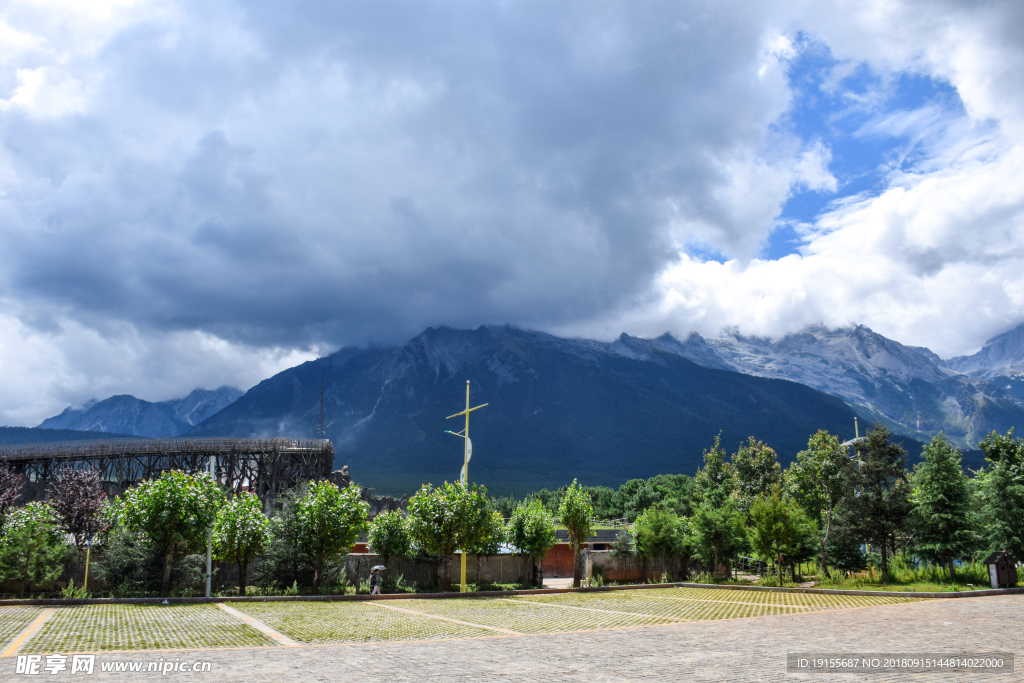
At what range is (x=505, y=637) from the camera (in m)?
16.7

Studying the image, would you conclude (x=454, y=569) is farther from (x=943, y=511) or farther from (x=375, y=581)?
(x=943, y=511)

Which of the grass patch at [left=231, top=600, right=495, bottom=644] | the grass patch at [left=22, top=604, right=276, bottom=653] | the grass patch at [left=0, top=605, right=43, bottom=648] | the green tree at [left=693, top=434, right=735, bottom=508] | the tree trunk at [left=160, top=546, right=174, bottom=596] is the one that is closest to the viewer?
the grass patch at [left=22, top=604, right=276, bottom=653]

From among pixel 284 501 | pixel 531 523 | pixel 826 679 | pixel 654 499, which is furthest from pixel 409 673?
pixel 654 499

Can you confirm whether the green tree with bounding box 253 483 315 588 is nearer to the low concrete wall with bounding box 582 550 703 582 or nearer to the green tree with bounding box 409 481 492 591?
the green tree with bounding box 409 481 492 591

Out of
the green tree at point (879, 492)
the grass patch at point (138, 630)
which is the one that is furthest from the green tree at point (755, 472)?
the grass patch at point (138, 630)

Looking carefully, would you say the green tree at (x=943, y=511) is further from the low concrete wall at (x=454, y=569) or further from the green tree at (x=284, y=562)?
the green tree at (x=284, y=562)

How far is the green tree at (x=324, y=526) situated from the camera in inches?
1164

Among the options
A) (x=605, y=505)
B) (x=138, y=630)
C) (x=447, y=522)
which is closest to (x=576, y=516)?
(x=447, y=522)

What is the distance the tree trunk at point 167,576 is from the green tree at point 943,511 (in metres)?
35.5

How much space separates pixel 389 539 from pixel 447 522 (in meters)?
3.32

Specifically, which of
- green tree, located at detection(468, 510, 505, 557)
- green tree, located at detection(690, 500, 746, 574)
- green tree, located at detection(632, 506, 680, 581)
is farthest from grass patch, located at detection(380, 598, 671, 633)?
green tree, located at detection(690, 500, 746, 574)

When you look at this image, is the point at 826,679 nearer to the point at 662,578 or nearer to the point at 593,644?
the point at 593,644

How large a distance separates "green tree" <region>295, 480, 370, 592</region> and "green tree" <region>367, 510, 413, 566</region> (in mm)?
2388

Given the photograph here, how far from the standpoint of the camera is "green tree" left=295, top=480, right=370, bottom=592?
29.6 m
